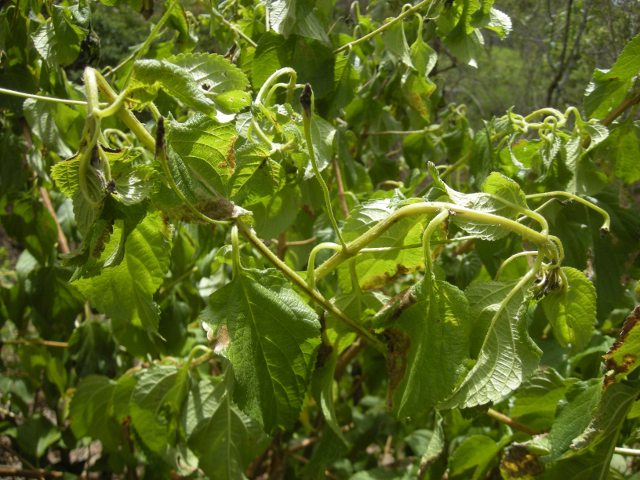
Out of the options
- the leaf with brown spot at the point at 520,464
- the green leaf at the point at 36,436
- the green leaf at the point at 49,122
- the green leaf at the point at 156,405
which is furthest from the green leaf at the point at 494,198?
the green leaf at the point at 36,436

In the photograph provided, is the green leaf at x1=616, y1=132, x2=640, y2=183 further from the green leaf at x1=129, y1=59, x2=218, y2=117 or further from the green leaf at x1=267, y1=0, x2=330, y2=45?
the green leaf at x1=129, y1=59, x2=218, y2=117

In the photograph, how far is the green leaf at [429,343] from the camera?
453 mm

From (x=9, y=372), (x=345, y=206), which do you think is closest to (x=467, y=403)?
(x=345, y=206)

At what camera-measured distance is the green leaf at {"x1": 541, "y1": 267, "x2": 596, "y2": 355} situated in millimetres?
526

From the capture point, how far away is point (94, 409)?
102 cm

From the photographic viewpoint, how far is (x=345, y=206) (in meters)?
0.92

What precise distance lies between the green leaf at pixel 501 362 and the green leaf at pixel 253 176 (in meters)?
0.29

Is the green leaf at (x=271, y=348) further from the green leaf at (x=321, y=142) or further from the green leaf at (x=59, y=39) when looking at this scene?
the green leaf at (x=59, y=39)

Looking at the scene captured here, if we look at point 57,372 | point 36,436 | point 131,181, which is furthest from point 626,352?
point 36,436

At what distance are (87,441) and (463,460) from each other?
113 cm

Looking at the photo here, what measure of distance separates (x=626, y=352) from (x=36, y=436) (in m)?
1.49

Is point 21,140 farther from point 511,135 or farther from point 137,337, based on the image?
point 511,135

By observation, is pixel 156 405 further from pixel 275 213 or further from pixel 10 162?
pixel 10 162

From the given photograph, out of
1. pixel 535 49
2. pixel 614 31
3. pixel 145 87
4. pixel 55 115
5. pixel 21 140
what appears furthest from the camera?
pixel 535 49
